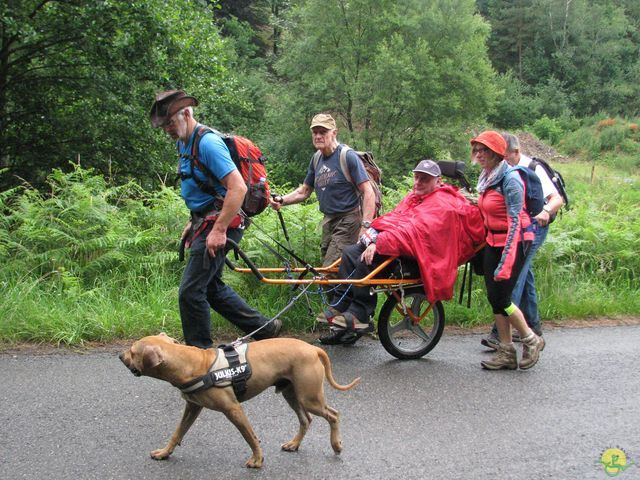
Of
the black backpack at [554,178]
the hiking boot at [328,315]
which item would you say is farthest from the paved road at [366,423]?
the black backpack at [554,178]

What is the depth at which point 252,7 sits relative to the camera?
49.0 metres

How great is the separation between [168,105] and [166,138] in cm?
1049

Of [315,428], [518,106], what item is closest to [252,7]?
[518,106]

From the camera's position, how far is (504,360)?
5.57 metres

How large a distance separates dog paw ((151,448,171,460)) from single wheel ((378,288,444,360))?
7.78ft

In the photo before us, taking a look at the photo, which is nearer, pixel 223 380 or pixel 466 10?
pixel 223 380

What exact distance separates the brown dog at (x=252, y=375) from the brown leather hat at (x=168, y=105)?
1700 mm

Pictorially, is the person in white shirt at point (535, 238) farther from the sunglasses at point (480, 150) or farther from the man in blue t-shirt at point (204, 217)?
the man in blue t-shirt at point (204, 217)

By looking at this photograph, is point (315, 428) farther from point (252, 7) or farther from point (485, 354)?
point (252, 7)

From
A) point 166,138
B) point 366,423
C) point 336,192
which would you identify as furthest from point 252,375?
point 166,138

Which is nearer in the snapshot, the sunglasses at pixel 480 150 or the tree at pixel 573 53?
the sunglasses at pixel 480 150

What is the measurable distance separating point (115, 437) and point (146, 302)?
2518 mm

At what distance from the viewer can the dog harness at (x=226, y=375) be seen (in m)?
3.67

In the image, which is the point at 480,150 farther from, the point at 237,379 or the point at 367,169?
the point at 237,379
